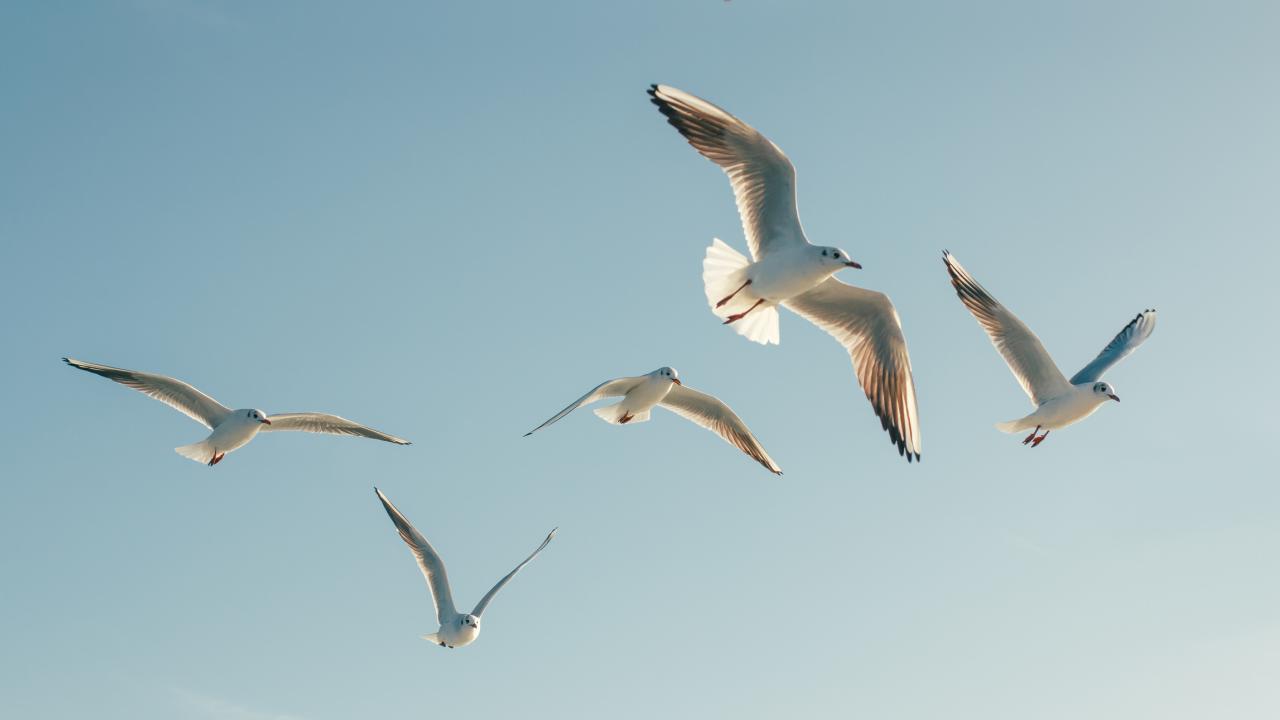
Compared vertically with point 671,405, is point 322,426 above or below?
above

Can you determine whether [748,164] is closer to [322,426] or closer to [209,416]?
[322,426]

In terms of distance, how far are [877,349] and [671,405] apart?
4588mm

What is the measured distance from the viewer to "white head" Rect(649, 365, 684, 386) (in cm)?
1684

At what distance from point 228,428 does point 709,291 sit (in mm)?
7208

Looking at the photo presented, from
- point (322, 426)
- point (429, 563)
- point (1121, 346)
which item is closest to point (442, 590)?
point (429, 563)

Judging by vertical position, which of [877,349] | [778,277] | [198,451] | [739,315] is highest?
[198,451]

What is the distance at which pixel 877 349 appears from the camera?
48.0 feet

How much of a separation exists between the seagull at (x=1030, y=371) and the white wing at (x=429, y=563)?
871 cm

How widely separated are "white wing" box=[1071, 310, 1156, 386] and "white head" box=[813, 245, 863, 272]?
5978mm

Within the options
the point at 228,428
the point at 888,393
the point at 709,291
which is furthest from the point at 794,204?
the point at 228,428

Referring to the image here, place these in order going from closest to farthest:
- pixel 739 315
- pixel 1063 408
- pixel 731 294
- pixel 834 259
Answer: pixel 834 259, pixel 731 294, pixel 739 315, pixel 1063 408

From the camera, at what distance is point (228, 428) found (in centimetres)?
1767

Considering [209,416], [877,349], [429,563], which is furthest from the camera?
[429,563]

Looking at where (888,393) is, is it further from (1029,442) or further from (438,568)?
(438,568)
